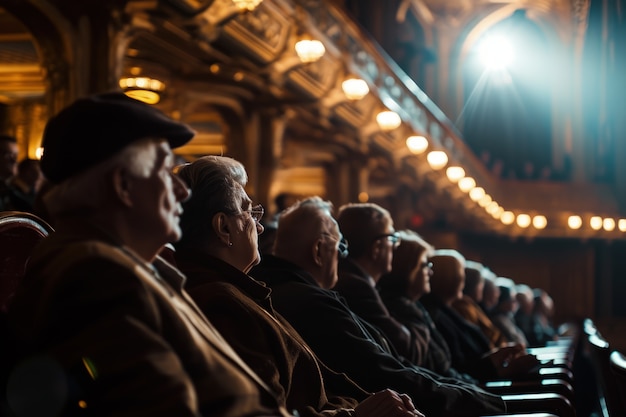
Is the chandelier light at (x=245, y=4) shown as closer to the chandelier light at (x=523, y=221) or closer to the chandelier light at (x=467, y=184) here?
the chandelier light at (x=467, y=184)

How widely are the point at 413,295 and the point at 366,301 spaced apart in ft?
3.13

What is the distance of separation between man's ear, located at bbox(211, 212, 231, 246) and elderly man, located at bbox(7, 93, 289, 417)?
0.67 metres

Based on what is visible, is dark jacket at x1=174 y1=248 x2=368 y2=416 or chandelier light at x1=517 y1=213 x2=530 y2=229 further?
chandelier light at x1=517 y1=213 x2=530 y2=229

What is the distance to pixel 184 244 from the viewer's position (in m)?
2.67

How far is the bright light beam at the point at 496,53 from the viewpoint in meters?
29.2

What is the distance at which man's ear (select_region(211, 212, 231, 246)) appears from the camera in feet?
8.63

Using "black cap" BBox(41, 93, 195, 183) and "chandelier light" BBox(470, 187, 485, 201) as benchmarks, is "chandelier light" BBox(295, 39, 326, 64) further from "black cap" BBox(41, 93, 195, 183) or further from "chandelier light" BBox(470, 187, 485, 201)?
"chandelier light" BBox(470, 187, 485, 201)

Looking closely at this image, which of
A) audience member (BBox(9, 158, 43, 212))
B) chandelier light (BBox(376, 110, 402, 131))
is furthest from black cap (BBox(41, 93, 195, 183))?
chandelier light (BBox(376, 110, 402, 131))

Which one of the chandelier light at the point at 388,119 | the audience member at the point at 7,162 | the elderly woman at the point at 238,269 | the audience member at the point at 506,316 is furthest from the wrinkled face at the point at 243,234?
the chandelier light at the point at 388,119

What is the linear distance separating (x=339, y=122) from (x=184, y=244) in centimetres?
912

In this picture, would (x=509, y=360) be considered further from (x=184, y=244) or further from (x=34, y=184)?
(x=34, y=184)

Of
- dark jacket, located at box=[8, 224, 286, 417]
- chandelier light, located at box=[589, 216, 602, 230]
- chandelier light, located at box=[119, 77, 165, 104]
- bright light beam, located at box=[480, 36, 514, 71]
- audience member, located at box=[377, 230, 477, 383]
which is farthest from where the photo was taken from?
bright light beam, located at box=[480, 36, 514, 71]

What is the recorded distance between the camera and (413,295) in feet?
16.6

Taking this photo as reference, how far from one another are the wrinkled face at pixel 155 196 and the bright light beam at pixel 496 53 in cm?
2815
